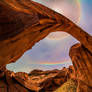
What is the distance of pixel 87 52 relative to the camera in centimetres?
1214

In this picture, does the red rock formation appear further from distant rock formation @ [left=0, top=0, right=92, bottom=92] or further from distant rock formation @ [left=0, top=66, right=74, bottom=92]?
distant rock formation @ [left=0, top=66, right=74, bottom=92]

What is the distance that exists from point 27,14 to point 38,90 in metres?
14.6

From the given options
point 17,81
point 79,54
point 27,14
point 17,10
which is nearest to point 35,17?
point 27,14

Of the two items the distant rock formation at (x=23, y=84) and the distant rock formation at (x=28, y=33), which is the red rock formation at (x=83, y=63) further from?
the distant rock formation at (x=23, y=84)

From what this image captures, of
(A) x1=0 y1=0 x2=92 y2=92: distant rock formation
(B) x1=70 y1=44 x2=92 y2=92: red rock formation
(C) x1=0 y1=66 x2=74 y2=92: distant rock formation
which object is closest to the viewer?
(A) x1=0 y1=0 x2=92 y2=92: distant rock formation

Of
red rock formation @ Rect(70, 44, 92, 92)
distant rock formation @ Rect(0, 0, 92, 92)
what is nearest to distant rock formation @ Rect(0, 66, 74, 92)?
distant rock formation @ Rect(0, 0, 92, 92)

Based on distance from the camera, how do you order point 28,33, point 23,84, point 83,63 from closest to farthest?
point 28,33 → point 83,63 → point 23,84

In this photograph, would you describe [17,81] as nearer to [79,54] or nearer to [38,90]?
[38,90]

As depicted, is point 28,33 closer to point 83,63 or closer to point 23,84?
point 83,63

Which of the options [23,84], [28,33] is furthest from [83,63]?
[23,84]

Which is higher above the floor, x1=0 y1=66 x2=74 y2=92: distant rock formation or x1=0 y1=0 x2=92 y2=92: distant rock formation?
x1=0 y1=0 x2=92 y2=92: distant rock formation

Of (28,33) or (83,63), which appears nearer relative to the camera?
(28,33)

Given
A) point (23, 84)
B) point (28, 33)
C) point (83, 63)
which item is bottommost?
point (23, 84)

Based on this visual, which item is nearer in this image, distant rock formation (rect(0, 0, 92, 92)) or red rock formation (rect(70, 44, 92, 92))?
distant rock formation (rect(0, 0, 92, 92))
